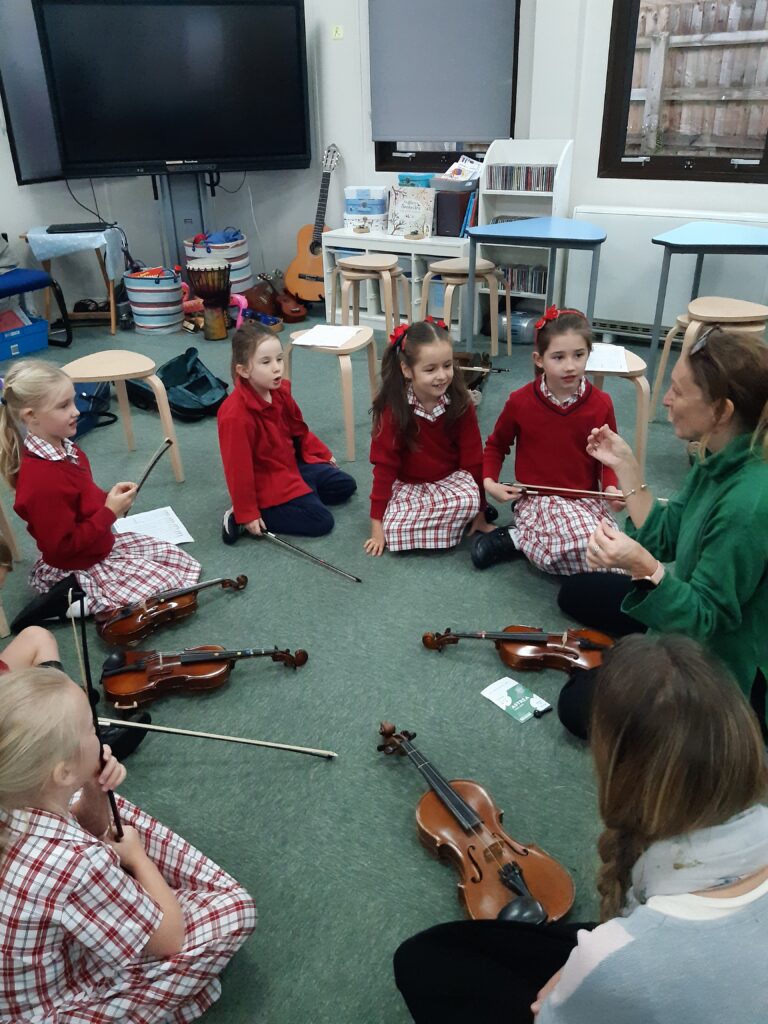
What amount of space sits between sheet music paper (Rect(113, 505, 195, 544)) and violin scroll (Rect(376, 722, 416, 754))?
3.69ft

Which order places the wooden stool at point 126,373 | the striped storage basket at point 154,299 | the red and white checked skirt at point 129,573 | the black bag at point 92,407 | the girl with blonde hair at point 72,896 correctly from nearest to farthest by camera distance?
the girl with blonde hair at point 72,896
the red and white checked skirt at point 129,573
the wooden stool at point 126,373
the black bag at point 92,407
the striped storage basket at point 154,299

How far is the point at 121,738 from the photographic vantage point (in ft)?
5.51

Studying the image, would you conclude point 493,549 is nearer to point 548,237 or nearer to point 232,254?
point 548,237

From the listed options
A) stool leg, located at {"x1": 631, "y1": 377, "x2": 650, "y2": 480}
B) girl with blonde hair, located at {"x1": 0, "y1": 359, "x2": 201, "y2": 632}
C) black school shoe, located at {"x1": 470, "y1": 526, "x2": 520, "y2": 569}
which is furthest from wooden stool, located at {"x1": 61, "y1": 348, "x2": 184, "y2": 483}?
stool leg, located at {"x1": 631, "y1": 377, "x2": 650, "y2": 480}

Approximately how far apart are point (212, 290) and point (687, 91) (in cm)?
287

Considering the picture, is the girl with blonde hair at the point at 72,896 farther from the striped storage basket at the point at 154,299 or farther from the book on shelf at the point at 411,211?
the striped storage basket at the point at 154,299

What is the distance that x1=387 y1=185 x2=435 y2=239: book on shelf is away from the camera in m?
4.48

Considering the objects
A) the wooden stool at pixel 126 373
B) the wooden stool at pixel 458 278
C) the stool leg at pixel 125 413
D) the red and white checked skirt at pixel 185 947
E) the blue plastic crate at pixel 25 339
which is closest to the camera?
Answer: the red and white checked skirt at pixel 185 947

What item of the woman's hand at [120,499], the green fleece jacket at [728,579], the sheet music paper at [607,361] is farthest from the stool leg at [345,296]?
the green fleece jacket at [728,579]

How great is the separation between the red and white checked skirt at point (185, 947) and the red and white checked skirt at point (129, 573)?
930 mm

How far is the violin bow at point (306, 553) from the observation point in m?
2.35

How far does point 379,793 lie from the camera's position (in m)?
1.61

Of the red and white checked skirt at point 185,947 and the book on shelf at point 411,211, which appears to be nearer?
the red and white checked skirt at point 185,947

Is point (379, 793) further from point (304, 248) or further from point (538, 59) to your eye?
point (304, 248)
